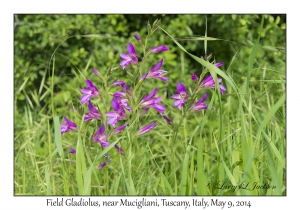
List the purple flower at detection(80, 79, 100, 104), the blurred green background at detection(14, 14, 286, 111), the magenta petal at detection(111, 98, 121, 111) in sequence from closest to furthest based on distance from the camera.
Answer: the magenta petal at detection(111, 98, 121, 111)
the purple flower at detection(80, 79, 100, 104)
the blurred green background at detection(14, 14, 286, 111)

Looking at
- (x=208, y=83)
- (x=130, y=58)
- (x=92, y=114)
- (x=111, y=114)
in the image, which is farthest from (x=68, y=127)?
(x=208, y=83)

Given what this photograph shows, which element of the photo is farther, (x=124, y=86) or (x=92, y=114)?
(x=92, y=114)

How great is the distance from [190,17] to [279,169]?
3047 millimetres

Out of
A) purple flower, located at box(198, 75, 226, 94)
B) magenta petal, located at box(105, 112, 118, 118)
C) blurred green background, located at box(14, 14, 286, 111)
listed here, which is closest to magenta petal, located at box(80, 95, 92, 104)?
magenta petal, located at box(105, 112, 118, 118)

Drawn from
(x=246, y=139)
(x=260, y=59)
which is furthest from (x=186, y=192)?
(x=260, y=59)

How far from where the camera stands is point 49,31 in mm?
4582

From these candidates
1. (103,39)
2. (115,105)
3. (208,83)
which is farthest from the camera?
(103,39)

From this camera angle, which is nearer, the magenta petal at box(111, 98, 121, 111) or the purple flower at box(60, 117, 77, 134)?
the magenta petal at box(111, 98, 121, 111)

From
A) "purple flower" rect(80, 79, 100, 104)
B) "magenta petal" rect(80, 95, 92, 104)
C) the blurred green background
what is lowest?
Answer: "magenta petal" rect(80, 95, 92, 104)

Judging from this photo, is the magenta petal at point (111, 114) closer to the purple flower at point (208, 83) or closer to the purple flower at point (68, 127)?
the purple flower at point (68, 127)

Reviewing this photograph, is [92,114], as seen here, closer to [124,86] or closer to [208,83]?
[124,86]

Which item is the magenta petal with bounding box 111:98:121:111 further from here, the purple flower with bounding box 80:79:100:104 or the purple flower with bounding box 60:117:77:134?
the purple flower with bounding box 60:117:77:134

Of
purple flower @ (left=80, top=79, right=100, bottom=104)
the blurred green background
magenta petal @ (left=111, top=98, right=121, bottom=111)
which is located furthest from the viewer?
the blurred green background
